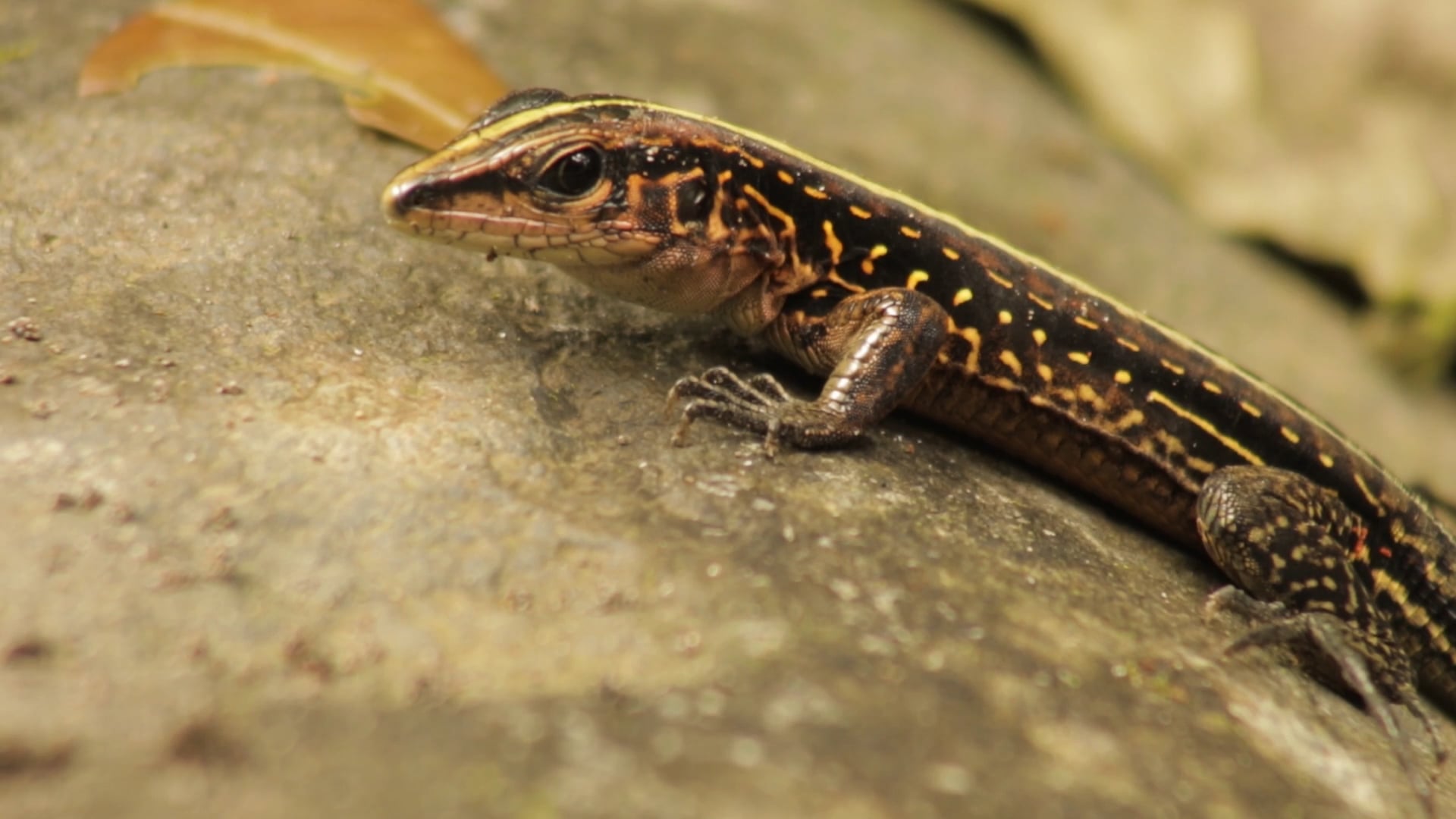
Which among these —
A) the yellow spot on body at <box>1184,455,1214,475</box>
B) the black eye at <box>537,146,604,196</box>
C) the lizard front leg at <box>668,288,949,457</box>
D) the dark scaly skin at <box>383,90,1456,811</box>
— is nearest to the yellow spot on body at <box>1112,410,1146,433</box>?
the dark scaly skin at <box>383,90,1456,811</box>

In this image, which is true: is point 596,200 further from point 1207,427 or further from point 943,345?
point 1207,427

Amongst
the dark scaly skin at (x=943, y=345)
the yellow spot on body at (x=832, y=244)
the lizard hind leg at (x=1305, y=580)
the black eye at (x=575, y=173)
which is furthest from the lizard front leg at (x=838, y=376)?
the lizard hind leg at (x=1305, y=580)

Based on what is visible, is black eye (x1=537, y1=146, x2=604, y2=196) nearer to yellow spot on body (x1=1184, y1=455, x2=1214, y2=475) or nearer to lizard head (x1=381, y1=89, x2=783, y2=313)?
lizard head (x1=381, y1=89, x2=783, y2=313)

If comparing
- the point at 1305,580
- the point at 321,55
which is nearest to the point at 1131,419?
the point at 1305,580

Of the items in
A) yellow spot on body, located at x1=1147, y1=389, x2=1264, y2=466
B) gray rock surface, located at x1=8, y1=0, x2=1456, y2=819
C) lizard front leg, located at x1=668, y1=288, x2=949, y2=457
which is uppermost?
yellow spot on body, located at x1=1147, y1=389, x2=1264, y2=466

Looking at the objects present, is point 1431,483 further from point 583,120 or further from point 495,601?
point 495,601

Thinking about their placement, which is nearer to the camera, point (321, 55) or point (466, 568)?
point (466, 568)
